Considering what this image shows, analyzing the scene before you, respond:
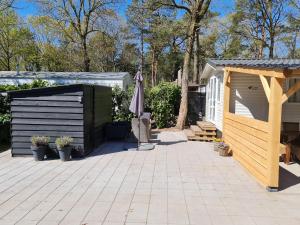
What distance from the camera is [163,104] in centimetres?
1371

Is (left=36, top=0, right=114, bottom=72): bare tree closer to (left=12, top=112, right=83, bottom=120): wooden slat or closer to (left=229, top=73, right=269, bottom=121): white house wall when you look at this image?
(left=229, top=73, right=269, bottom=121): white house wall

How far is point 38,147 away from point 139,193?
133 inches

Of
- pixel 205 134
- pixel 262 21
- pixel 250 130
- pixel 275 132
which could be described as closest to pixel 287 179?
pixel 250 130

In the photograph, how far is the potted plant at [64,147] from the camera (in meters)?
7.33

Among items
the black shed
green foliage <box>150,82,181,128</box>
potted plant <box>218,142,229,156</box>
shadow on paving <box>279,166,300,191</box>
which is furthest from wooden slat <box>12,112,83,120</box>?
green foliage <box>150,82,181,128</box>

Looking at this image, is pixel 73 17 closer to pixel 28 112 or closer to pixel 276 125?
pixel 28 112

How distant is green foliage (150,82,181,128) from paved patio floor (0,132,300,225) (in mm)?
5918

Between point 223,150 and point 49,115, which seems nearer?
point 49,115

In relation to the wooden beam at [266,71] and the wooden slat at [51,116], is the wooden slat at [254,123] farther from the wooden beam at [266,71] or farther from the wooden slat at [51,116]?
the wooden slat at [51,116]

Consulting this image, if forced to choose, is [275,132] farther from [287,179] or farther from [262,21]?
[262,21]

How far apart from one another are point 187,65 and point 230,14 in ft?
39.4

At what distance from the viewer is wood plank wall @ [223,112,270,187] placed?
5.80 meters

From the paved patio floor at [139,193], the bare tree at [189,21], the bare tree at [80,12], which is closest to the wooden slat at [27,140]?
the paved patio floor at [139,193]

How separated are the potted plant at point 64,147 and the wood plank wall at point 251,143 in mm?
4157
